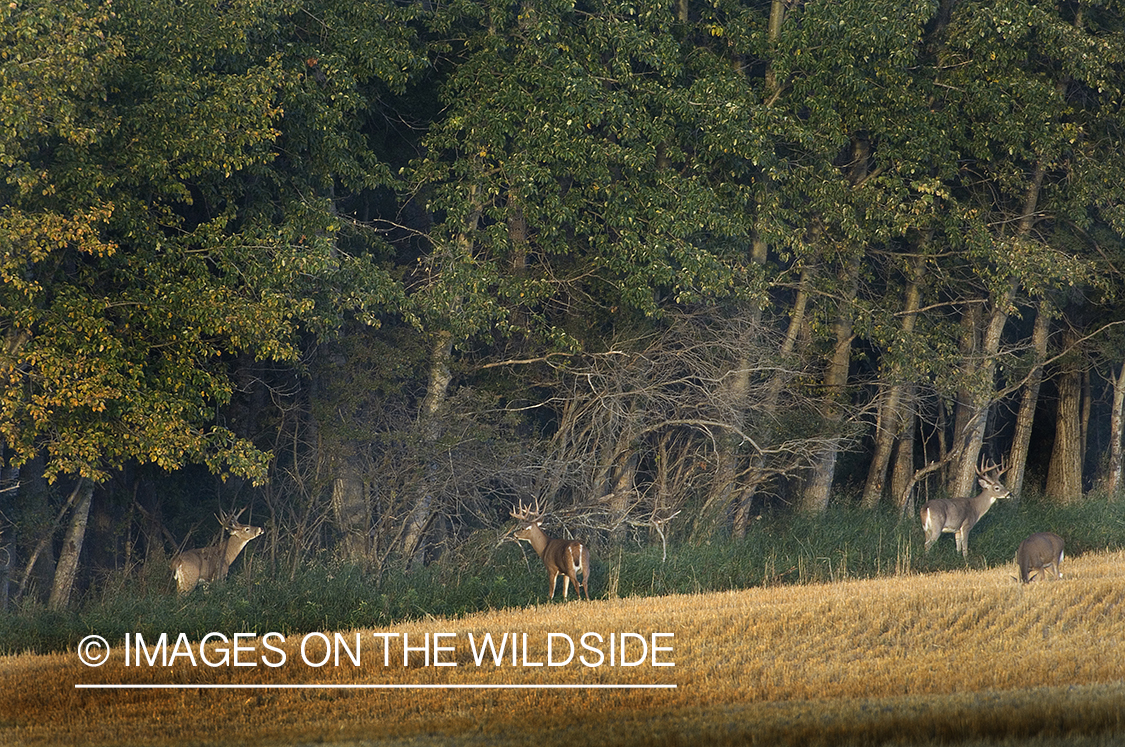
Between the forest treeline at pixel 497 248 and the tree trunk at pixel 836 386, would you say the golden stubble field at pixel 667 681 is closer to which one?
the forest treeline at pixel 497 248

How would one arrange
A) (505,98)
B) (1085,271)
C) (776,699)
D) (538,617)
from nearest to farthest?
(776,699), (538,617), (505,98), (1085,271)

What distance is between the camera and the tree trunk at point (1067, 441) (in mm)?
25250

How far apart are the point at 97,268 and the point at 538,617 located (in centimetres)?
655

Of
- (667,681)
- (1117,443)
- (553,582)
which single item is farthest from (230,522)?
(1117,443)

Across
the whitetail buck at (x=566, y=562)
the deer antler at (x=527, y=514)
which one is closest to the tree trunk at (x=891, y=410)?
the deer antler at (x=527, y=514)

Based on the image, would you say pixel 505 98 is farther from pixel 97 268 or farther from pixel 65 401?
pixel 65 401

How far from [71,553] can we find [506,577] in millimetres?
5708

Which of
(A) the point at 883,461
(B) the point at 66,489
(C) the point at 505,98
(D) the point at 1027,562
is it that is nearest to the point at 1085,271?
(A) the point at 883,461

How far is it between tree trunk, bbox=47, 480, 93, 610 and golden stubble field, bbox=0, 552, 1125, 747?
3409 mm

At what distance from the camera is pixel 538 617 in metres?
14.0

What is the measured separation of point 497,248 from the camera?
58.5 ft

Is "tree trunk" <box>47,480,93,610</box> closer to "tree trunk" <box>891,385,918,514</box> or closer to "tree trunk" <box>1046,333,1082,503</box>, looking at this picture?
"tree trunk" <box>891,385,918,514</box>
